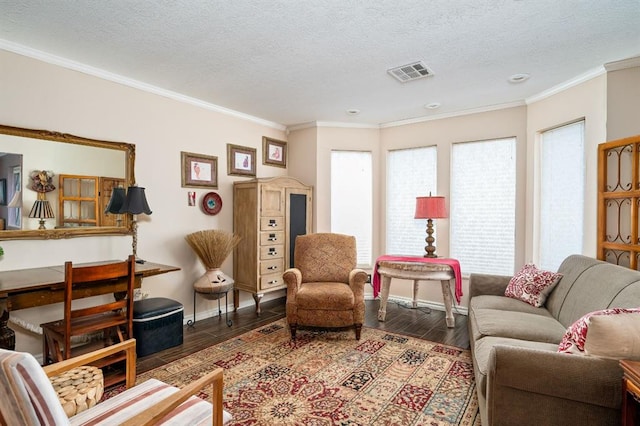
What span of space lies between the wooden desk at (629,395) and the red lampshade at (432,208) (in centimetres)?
271

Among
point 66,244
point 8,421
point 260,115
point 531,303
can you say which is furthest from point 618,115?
point 66,244

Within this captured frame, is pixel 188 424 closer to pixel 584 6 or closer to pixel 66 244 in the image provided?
pixel 66 244

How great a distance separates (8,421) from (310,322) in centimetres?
243

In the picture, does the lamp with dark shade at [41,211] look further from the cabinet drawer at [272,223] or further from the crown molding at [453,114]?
the crown molding at [453,114]

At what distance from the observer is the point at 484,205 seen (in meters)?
4.05

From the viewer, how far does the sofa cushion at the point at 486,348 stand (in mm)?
1735

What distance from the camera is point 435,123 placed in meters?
4.36

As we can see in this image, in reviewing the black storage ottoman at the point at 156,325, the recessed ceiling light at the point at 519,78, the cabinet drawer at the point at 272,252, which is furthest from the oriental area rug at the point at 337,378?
the recessed ceiling light at the point at 519,78

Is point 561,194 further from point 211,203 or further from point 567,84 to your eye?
point 211,203

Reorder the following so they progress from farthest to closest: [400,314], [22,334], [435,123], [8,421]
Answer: [435,123]
[400,314]
[22,334]
[8,421]

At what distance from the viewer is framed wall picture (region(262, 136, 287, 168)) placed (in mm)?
4648

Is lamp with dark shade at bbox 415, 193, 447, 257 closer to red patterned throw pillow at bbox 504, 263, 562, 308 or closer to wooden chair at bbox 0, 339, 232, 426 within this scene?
red patterned throw pillow at bbox 504, 263, 562, 308

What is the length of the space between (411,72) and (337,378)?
8.83ft

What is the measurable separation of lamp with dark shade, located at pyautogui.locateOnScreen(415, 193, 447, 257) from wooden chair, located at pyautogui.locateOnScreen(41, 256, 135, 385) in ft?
10.2
